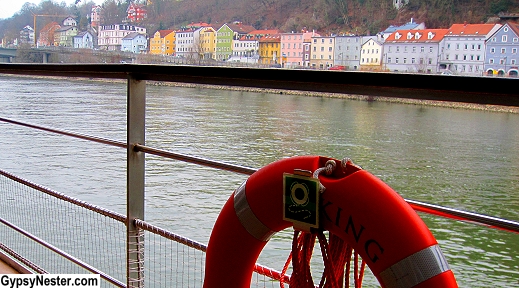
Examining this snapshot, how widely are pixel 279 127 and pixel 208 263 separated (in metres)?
17.8

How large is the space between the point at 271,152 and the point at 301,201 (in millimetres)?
14376

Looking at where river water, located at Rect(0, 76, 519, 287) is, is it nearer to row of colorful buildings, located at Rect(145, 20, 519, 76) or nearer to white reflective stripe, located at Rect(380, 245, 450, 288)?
row of colorful buildings, located at Rect(145, 20, 519, 76)

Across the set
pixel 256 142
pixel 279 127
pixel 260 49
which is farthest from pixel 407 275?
pixel 260 49

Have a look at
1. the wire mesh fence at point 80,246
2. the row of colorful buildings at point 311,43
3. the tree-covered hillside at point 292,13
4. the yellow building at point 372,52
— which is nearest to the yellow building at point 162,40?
the row of colorful buildings at point 311,43

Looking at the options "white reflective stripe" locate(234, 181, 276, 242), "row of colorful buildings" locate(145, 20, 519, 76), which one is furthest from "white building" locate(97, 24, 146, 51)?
"white reflective stripe" locate(234, 181, 276, 242)

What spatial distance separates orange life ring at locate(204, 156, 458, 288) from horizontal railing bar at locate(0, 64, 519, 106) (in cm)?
10

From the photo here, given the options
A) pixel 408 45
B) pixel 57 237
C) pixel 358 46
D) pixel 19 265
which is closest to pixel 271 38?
pixel 358 46

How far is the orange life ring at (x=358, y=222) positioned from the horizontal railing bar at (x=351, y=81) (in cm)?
10

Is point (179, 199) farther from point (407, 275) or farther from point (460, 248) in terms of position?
point (407, 275)

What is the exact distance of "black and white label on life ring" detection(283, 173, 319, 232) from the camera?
0.67 meters

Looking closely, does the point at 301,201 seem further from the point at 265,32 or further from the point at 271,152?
the point at 265,32

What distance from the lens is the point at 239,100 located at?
25203 millimetres

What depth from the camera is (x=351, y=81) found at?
0.70m

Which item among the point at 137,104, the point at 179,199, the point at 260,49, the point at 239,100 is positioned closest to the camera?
the point at 137,104
